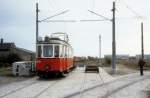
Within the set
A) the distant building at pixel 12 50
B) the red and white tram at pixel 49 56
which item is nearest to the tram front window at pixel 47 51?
the red and white tram at pixel 49 56

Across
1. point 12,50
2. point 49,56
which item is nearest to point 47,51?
point 49,56

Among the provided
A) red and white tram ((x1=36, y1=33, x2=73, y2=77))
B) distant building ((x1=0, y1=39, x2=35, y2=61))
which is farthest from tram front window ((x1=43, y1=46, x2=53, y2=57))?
distant building ((x1=0, y1=39, x2=35, y2=61))

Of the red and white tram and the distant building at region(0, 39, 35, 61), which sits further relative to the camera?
the distant building at region(0, 39, 35, 61)

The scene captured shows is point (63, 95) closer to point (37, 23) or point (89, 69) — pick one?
point (37, 23)

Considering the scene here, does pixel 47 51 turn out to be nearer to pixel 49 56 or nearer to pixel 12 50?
pixel 49 56

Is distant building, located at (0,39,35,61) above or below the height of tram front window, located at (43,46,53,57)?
above

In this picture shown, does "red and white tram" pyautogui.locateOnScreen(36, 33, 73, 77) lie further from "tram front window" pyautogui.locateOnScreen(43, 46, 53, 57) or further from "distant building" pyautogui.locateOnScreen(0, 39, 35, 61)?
"distant building" pyautogui.locateOnScreen(0, 39, 35, 61)

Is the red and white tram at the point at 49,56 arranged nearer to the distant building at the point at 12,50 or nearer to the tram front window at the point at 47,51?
the tram front window at the point at 47,51

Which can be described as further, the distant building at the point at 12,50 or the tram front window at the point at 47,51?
the distant building at the point at 12,50

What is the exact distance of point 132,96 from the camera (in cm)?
1855

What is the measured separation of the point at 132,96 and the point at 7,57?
166 feet

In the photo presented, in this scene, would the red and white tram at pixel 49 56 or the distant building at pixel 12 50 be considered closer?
the red and white tram at pixel 49 56

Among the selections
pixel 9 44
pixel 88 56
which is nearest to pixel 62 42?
pixel 9 44

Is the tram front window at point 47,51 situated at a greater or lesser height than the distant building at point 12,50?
lesser
